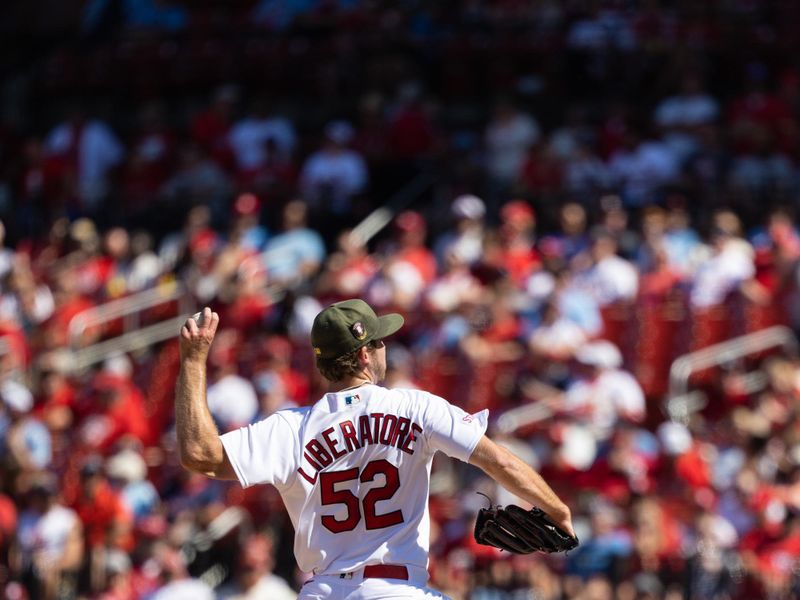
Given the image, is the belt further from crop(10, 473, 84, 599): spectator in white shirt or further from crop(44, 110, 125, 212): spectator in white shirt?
crop(44, 110, 125, 212): spectator in white shirt

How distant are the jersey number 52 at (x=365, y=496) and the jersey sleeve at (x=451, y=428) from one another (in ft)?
0.61

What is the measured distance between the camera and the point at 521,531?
548 cm

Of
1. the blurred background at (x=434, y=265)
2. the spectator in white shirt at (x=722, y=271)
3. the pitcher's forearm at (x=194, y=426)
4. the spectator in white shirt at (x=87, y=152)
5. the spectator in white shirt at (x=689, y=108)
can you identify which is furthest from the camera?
the spectator in white shirt at (x=87, y=152)

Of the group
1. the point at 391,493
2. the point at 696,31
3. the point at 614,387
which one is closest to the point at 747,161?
the point at 696,31

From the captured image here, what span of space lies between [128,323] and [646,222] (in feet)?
15.2

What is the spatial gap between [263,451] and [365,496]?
369 millimetres

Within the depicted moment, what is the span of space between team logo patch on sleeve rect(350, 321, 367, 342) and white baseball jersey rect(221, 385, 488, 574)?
0.18 metres

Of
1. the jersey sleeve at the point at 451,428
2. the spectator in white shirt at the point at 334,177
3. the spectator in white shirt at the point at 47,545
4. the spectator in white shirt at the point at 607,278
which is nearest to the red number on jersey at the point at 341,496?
the jersey sleeve at the point at 451,428

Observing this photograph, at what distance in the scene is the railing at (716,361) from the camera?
12203 millimetres

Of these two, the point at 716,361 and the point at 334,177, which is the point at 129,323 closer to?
the point at 334,177

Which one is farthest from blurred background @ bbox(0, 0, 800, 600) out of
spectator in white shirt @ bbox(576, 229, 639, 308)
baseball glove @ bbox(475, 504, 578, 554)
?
baseball glove @ bbox(475, 504, 578, 554)

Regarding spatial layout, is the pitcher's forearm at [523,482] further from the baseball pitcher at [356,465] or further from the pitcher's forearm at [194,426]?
the pitcher's forearm at [194,426]

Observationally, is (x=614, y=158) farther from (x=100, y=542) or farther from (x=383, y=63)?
(x=100, y=542)

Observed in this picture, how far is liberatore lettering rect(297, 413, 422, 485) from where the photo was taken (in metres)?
5.38
